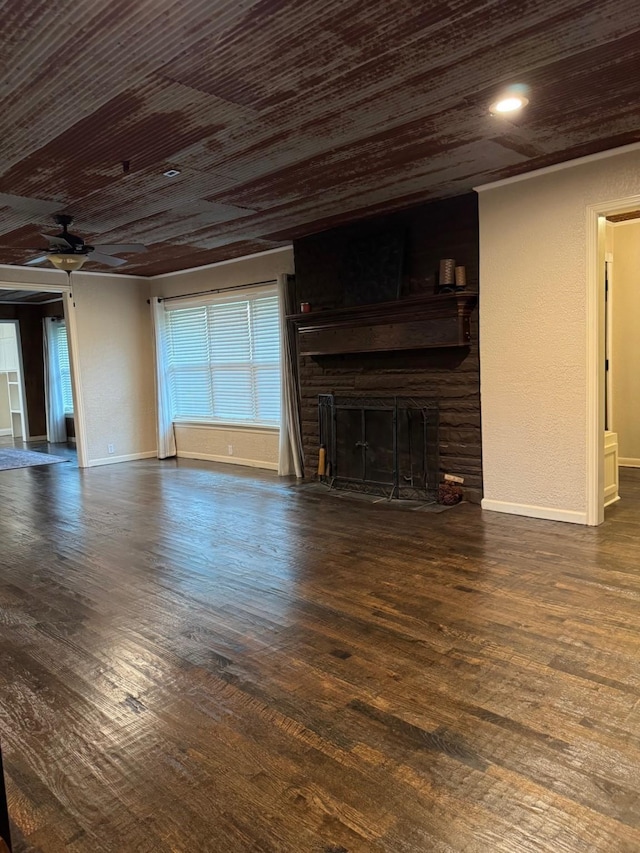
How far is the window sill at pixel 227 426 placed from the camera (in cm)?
735

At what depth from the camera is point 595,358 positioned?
4234 millimetres

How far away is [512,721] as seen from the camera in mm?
2100

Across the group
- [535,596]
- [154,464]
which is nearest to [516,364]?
[535,596]

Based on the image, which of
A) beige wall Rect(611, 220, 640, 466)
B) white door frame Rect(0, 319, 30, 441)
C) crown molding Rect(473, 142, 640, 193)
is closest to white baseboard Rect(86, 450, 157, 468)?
white door frame Rect(0, 319, 30, 441)

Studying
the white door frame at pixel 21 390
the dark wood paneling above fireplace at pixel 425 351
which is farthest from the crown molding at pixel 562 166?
the white door frame at pixel 21 390

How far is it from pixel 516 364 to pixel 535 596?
206cm

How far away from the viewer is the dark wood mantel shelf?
191 inches

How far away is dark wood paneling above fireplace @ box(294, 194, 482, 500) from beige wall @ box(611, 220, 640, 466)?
246 centimetres

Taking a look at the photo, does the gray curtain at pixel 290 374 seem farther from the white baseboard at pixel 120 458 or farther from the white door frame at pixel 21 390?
the white door frame at pixel 21 390

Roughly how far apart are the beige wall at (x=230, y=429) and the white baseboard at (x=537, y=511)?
3055 millimetres

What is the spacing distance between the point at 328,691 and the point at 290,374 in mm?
4582

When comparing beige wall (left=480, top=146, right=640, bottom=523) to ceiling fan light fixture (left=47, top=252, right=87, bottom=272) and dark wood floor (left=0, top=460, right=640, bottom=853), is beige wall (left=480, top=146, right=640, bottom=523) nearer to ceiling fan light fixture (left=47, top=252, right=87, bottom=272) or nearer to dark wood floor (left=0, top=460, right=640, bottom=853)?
dark wood floor (left=0, top=460, right=640, bottom=853)

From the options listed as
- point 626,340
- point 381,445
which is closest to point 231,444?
point 381,445

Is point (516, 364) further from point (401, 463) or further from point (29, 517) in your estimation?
point (29, 517)
